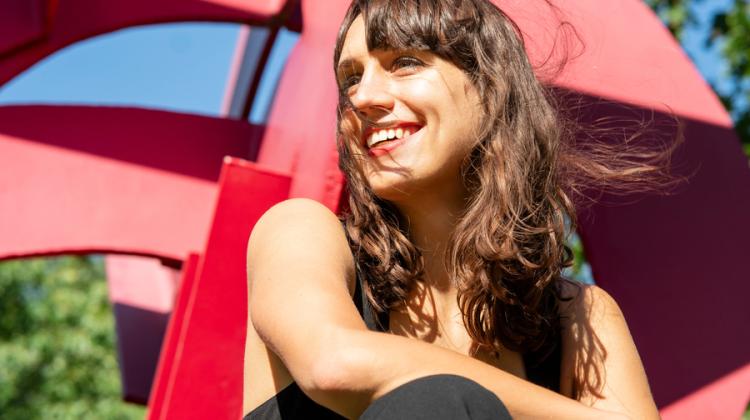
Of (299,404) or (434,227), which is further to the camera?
(434,227)

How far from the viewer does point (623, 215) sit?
300cm

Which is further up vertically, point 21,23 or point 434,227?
point 434,227

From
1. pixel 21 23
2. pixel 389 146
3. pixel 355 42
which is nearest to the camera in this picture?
pixel 389 146

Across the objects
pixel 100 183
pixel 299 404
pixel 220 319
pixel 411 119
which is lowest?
pixel 100 183

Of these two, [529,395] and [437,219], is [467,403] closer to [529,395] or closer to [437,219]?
[529,395]

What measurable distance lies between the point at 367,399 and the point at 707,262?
1784 millimetres

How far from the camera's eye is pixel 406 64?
1.93 metres

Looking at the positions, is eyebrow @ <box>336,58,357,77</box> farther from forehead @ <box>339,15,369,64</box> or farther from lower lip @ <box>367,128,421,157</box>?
lower lip @ <box>367,128,421,157</box>

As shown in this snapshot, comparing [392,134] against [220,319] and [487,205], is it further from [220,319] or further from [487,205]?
[220,319]

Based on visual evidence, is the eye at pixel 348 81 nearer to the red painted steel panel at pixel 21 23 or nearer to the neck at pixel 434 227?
the neck at pixel 434 227

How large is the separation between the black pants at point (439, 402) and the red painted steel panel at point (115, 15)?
3037 mm

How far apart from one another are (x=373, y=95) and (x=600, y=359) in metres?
0.67

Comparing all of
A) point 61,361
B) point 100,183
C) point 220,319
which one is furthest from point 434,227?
point 61,361

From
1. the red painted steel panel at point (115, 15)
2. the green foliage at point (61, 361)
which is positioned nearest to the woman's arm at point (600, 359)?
the red painted steel panel at point (115, 15)
